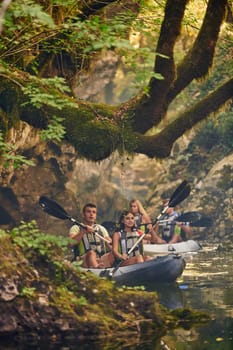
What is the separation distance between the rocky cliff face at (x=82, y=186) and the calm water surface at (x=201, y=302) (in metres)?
2.88

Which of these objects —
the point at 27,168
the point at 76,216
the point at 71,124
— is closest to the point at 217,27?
the point at 71,124

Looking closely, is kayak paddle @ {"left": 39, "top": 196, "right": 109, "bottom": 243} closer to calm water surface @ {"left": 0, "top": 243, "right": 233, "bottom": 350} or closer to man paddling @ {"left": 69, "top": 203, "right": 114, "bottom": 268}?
man paddling @ {"left": 69, "top": 203, "right": 114, "bottom": 268}

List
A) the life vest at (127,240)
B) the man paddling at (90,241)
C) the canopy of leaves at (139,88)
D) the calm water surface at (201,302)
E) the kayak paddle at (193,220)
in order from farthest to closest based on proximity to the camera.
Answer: the kayak paddle at (193,220) → the man paddling at (90,241) → the life vest at (127,240) → the canopy of leaves at (139,88) → the calm water surface at (201,302)

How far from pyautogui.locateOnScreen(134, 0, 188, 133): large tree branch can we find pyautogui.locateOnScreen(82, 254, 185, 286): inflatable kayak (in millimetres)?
2765

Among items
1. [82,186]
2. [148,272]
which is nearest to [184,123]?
[148,272]

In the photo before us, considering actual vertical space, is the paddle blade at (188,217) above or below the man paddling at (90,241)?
below

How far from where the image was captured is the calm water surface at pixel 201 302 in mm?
8383

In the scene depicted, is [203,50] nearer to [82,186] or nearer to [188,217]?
[188,217]

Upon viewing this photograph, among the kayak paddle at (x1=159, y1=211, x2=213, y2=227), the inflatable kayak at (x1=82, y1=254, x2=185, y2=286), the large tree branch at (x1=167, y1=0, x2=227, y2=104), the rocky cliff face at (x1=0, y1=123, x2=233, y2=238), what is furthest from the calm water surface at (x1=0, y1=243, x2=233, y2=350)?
the large tree branch at (x1=167, y1=0, x2=227, y2=104)

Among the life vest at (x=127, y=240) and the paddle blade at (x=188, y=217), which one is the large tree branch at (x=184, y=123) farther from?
the paddle blade at (x=188, y=217)

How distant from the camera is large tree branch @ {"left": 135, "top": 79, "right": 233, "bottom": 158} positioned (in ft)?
48.8

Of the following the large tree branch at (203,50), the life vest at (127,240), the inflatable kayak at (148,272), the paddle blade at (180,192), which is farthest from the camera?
the paddle blade at (180,192)

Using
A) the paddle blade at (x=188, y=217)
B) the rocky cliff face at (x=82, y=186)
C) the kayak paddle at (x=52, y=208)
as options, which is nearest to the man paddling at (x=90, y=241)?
the kayak paddle at (x=52, y=208)

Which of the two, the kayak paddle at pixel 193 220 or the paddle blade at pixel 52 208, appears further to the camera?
the kayak paddle at pixel 193 220
